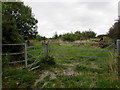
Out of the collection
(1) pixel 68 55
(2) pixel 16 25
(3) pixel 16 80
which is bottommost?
(3) pixel 16 80

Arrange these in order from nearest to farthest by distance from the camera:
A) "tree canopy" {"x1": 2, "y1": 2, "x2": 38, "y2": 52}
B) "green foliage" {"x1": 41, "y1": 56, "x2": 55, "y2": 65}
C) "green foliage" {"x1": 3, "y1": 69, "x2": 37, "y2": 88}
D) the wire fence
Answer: "green foliage" {"x1": 3, "y1": 69, "x2": 37, "y2": 88}, the wire fence, "green foliage" {"x1": 41, "y1": 56, "x2": 55, "y2": 65}, "tree canopy" {"x1": 2, "y1": 2, "x2": 38, "y2": 52}

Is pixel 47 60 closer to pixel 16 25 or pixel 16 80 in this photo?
pixel 16 80

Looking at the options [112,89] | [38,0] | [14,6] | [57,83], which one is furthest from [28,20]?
[112,89]

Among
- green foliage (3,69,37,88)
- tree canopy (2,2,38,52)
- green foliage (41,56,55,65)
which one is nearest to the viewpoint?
green foliage (3,69,37,88)

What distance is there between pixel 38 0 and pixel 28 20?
20.9 ft

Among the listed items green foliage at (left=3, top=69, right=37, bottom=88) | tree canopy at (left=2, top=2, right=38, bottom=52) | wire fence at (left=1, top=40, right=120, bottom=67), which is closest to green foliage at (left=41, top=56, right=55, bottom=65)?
wire fence at (left=1, top=40, right=120, bottom=67)

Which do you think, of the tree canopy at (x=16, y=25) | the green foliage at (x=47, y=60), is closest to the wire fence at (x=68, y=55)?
the green foliage at (x=47, y=60)

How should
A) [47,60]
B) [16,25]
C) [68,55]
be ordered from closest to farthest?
[47,60]
[68,55]
[16,25]

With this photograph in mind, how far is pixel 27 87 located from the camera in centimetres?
279

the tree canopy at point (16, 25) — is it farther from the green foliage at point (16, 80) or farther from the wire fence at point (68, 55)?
the green foliage at point (16, 80)

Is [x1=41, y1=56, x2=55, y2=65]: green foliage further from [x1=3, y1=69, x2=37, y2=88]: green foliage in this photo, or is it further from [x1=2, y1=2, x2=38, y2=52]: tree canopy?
[x1=2, y1=2, x2=38, y2=52]: tree canopy

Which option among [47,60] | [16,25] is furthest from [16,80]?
[16,25]

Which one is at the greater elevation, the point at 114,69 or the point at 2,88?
the point at 114,69

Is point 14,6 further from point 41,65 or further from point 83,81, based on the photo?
point 83,81
